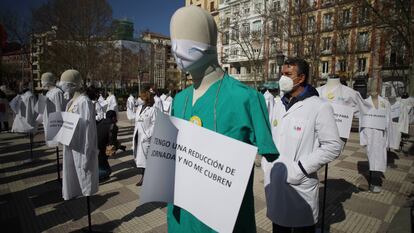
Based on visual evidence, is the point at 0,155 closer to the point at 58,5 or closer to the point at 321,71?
the point at 58,5

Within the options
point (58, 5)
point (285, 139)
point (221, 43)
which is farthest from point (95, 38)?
point (221, 43)

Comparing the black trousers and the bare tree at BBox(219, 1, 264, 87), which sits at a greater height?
the bare tree at BBox(219, 1, 264, 87)

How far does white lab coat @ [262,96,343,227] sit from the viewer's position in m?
2.18

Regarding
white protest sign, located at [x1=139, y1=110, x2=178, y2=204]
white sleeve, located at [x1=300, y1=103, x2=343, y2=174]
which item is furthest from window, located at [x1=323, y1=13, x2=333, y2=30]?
white protest sign, located at [x1=139, y1=110, x2=178, y2=204]

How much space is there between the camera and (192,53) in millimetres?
1376

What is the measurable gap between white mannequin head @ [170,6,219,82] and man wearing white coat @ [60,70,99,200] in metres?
2.58

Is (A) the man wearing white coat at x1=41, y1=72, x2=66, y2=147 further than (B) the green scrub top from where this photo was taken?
Yes

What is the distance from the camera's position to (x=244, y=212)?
4.61 ft

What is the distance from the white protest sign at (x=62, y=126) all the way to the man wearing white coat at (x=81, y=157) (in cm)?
14

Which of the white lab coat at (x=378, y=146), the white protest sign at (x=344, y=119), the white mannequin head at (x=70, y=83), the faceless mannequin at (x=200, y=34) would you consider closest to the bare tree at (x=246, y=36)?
the white lab coat at (x=378, y=146)

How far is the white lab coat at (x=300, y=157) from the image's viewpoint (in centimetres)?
218

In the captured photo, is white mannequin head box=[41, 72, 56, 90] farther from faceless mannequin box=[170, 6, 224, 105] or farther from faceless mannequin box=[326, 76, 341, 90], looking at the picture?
faceless mannequin box=[326, 76, 341, 90]

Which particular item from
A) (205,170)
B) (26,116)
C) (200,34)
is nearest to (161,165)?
(205,170)

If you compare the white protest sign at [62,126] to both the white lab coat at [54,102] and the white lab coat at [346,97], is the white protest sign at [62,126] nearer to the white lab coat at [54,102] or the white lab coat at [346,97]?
the white lab coat at [54,102]
